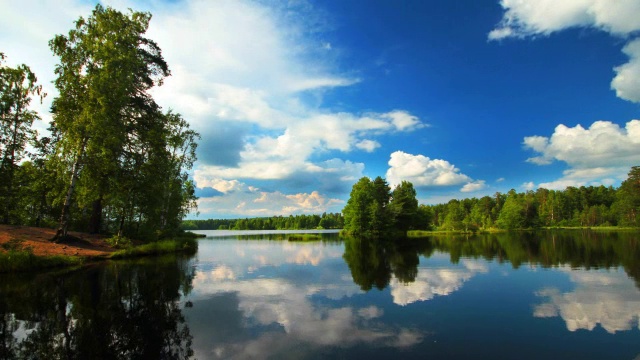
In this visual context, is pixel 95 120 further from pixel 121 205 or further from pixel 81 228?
pixel 81 228

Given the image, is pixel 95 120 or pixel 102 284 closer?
pixel 102 284

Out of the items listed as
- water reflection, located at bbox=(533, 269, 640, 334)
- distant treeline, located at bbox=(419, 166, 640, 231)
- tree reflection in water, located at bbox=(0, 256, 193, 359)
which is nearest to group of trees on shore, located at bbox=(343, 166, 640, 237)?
distant treeline, located at bbox=(419, 166, 640, 231)

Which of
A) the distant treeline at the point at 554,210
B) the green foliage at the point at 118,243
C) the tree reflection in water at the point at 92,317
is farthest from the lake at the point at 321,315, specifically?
the distant treeline at the point at 554,210

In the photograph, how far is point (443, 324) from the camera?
11.8 m

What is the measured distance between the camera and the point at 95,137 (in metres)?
27.3

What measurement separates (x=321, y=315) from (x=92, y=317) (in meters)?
8.76

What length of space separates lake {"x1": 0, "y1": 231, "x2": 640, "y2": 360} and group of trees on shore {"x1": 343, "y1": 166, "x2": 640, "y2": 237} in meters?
68.1

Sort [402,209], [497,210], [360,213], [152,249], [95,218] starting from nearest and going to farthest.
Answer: [152,249], [95,218], [360,213], [402,209], [497,210]

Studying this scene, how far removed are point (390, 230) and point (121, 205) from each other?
69830 millimetres

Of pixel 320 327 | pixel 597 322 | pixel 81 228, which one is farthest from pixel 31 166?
pixel 597 322

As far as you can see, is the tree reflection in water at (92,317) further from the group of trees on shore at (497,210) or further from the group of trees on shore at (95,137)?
the group of trees on shore at (497,210)

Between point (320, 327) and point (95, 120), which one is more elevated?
point (95, 120)

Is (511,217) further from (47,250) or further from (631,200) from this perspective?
(47,250)

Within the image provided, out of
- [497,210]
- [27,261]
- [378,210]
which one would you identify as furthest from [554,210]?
[27,261]
